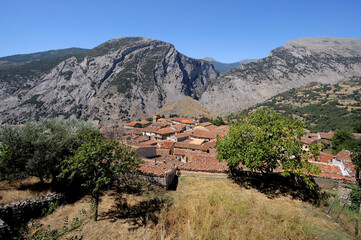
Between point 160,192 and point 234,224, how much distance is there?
701 cm

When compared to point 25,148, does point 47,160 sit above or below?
below

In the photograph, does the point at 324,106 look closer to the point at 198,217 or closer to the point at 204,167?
the point at 204,167

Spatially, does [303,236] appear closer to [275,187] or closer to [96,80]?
[275,187]

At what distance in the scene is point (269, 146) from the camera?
14.1 m

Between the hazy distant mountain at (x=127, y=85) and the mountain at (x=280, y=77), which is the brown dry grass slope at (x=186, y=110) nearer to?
the hazy distant mountain at (x=127, y=85)

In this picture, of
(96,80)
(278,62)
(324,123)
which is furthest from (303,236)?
(278,62)

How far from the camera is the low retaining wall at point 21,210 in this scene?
9.91m

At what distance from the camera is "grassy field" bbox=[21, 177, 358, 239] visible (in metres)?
9.31

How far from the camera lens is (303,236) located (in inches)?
365

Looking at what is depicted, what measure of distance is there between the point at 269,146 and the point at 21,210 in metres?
17.5

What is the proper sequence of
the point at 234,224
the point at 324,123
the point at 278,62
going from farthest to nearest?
the point at 278,62, the point at 324,123, the point at 234,224

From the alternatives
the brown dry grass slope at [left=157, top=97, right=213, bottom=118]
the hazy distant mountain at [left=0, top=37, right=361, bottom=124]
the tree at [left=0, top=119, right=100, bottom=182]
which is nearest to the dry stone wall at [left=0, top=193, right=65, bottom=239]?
the tree at [left=0, top=119, right=100, bottom=182]

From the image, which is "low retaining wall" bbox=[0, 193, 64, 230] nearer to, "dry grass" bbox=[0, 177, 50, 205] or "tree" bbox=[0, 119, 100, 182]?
"dry grass" bbox=[0, 177, 50, 205]

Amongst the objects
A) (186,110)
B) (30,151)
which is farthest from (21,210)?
(186,110)
